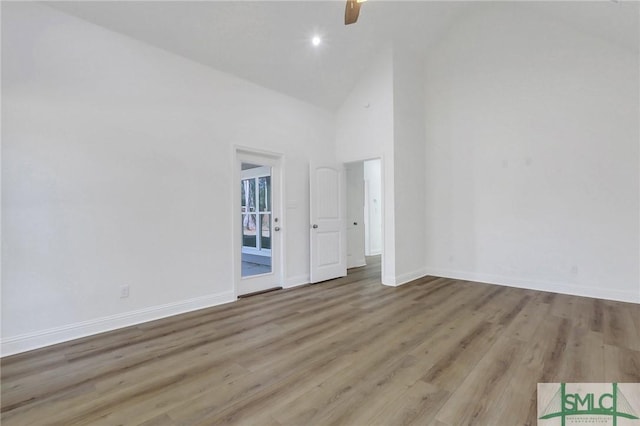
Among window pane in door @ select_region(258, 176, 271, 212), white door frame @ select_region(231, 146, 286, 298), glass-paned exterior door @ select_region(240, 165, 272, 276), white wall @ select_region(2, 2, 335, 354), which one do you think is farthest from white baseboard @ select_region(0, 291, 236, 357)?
window pane in door @ select_region(258, 176, 271, 212)

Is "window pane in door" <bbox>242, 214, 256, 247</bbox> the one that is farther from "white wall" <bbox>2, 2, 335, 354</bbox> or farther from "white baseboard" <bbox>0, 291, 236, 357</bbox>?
Answer: "white baseboard" <bbox>0, 291, 236, 357</bbox>

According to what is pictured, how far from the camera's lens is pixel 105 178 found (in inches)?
124

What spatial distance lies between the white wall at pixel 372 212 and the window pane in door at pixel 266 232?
403 centimetres

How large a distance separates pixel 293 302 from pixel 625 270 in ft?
14.2

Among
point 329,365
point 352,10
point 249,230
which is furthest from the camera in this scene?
point 249,230

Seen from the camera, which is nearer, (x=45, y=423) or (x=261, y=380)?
(x=45, y=423)

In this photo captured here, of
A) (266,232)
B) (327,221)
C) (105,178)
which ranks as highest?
(105,178)

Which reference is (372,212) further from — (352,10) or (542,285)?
(352,10)

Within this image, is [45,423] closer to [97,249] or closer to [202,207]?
[97,249]

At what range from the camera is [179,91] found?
12.1 ft

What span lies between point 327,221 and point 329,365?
3.09m

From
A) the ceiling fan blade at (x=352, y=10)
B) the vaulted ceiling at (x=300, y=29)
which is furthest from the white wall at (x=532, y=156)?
the ceiling fan blade at (x=352, y=10)

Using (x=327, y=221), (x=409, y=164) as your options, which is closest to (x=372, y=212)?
(x=409, y=164)

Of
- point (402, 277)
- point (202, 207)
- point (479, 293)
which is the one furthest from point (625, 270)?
point (202, 207)
